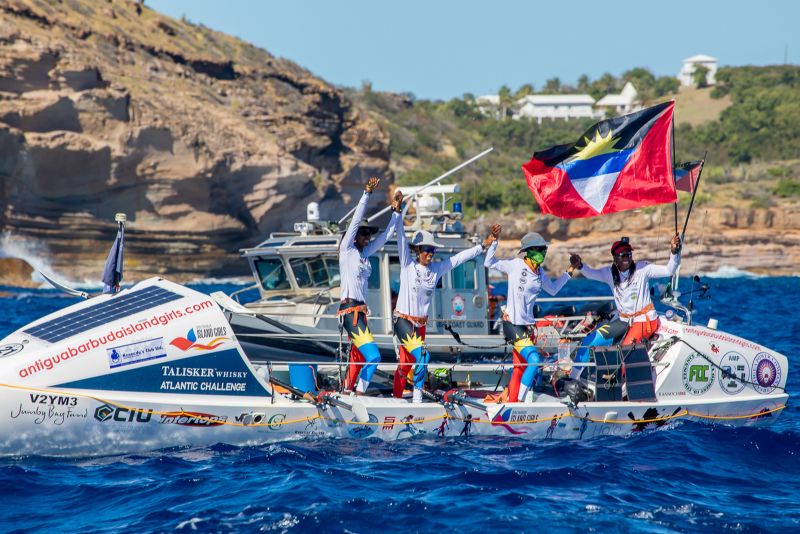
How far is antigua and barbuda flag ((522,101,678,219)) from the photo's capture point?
1327 cm

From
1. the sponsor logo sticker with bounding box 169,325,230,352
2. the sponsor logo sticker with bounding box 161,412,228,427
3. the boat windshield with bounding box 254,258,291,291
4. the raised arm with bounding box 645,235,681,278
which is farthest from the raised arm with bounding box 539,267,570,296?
the boat windshield with bounding box 254,258,291,291

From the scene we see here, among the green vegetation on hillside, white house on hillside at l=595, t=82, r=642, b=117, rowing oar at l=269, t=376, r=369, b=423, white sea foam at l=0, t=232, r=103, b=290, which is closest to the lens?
rowing oar at l=269, t=376, r=369, b=423

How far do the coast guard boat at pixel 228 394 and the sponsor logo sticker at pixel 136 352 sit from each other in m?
0.01

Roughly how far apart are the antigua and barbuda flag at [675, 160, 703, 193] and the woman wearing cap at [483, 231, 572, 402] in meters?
2.70

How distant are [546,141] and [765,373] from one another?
93.0m

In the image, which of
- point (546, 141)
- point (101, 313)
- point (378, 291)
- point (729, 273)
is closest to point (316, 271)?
point (378, 291)

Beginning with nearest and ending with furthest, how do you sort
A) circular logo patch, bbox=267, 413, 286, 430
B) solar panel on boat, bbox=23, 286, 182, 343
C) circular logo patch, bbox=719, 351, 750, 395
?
solar panel on boat, bbox=23, 286, 182, 343
circular logo patch, bbox=267, 413, 286, 430
circular logo patch, bbox=719, 351, 750, 395

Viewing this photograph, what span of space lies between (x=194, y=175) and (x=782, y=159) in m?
58.2

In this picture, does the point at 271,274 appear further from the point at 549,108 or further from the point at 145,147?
the point at 549,108

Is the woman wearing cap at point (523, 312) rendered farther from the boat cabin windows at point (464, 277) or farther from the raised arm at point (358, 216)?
the boat cabin windows at point (464, 277)

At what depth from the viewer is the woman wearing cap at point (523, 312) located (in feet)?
39.1

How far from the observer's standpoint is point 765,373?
13.0 metres

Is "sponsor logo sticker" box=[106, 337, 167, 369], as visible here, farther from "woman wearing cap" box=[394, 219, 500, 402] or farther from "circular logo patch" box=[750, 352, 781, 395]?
"circular logo patch" box=[750, 352, 781, 395]

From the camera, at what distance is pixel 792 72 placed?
13062cm
